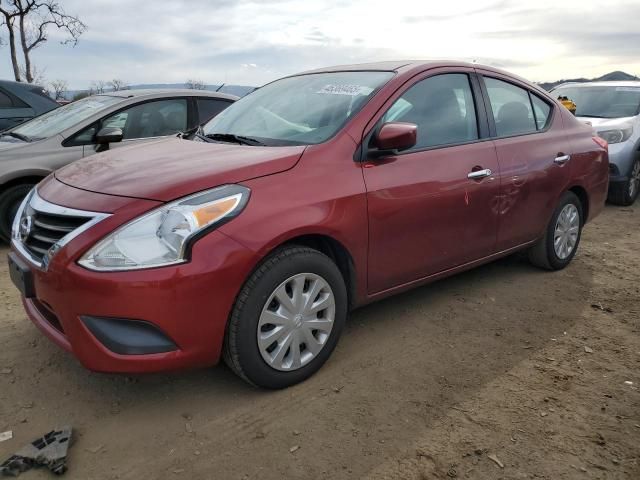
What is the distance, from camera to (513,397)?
2738mm

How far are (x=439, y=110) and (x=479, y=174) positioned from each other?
0.48 m

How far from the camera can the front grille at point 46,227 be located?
240cm

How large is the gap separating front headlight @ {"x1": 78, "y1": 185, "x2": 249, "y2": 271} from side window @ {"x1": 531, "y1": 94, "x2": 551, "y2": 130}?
2938 millimetres

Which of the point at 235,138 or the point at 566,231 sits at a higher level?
the point at 235,138

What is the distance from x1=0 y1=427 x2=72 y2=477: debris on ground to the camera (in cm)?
218

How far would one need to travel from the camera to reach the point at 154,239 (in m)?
2.33

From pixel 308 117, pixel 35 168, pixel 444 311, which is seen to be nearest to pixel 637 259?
pixel 444 311

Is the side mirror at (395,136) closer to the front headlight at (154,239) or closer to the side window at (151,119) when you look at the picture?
the front headlight at (154,239)

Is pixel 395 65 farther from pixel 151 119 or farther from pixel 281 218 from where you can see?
pixel 151 119

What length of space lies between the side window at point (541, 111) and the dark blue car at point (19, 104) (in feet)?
18.7

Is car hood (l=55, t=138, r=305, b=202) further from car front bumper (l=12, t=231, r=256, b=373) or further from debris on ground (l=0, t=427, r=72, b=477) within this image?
debris on ground (l=0, t=427, r=72, b=477)

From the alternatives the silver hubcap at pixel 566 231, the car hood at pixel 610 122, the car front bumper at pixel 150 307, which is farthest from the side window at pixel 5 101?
the car hood at pixel 610 122

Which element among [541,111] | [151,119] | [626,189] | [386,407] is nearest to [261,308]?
[386,407]

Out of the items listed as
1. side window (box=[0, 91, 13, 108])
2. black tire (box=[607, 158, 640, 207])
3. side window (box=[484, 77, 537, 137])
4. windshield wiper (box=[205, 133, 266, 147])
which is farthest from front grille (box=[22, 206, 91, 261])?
black tire (box=[607, 158, 640, 207])
